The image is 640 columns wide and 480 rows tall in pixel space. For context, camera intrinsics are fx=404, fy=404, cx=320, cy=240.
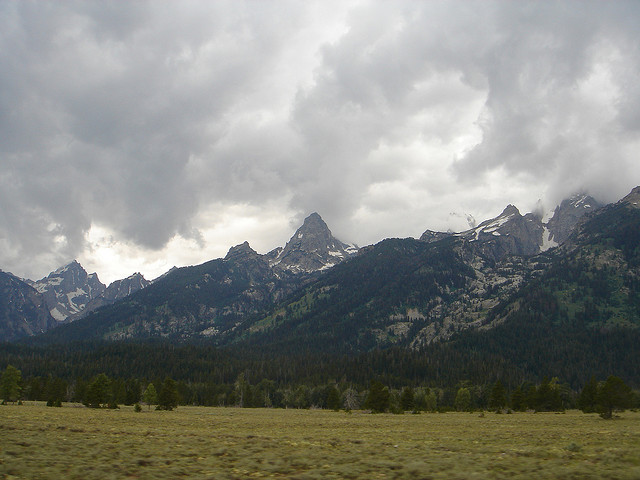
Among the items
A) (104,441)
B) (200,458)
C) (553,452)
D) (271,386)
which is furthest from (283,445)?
(271,386)

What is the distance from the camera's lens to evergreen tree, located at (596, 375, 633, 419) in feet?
213

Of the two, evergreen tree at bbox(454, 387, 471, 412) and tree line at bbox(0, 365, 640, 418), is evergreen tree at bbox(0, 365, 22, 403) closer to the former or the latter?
tree line at bbox(0, 365, 640, 418)

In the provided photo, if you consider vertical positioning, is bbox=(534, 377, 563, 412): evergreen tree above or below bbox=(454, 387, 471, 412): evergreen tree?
above

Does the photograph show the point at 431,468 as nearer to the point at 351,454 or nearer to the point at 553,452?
the point at 351,454

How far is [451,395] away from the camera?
170125 millimetres

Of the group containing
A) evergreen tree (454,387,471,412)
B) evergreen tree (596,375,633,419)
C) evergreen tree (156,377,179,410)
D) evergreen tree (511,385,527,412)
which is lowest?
evergreen tree (454,387,471,412)

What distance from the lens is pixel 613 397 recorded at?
213 ft

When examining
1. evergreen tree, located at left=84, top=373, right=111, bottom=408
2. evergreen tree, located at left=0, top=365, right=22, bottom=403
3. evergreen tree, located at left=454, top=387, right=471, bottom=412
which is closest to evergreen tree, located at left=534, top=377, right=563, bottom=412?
evergreen tree, located at left=454, top=387, right=471, bottom=412

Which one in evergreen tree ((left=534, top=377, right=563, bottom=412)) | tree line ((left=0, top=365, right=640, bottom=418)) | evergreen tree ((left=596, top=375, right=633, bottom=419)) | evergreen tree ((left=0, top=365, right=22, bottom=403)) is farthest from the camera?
evergreen tree ((left=534, top=377, right=563, bottom=412))

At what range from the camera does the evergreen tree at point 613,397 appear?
213ft

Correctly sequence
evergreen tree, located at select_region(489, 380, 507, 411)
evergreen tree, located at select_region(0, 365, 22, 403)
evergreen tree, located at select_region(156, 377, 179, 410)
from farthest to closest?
1. evergreen tree, located at select_region(489, 380, 507, 411)
2. evergreen tree, located at select_region(156, 377, 179, 410)
3. evergreen tree, located at select_region(0, 365, 22, 403)

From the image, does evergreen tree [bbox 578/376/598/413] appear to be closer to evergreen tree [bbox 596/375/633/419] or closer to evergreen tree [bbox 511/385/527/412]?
evergreen tree [bbox 511/385/527/412]

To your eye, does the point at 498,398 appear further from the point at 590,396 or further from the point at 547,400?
the point at 590,396

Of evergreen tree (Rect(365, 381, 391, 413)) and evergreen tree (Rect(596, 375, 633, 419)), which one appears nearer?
evergreen tree (Rect(596, 375, 633, 419))
